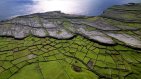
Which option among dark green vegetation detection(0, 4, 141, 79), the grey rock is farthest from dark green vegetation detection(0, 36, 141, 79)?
the grey rock

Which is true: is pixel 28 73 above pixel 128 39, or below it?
below

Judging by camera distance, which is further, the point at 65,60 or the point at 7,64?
the point at 65,60

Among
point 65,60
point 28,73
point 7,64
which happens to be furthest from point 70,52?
point 7,64

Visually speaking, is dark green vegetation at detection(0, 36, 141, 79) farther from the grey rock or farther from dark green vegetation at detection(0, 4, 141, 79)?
the grey rock

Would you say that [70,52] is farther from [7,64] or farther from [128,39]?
[128,39]

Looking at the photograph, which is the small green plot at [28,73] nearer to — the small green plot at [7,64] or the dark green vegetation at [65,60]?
the dark green vegetation at [65,60]

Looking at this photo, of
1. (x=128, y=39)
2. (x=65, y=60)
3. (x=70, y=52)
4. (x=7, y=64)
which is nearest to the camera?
(x=7, y=64)

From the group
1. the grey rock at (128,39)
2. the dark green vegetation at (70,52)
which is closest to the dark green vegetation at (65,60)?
the dark green vegetation at (70,52)

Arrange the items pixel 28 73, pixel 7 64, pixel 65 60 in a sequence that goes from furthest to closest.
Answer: pixel 65 60 < pixel 7 64 < pixel 28 73

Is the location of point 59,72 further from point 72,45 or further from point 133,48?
point 133,48
